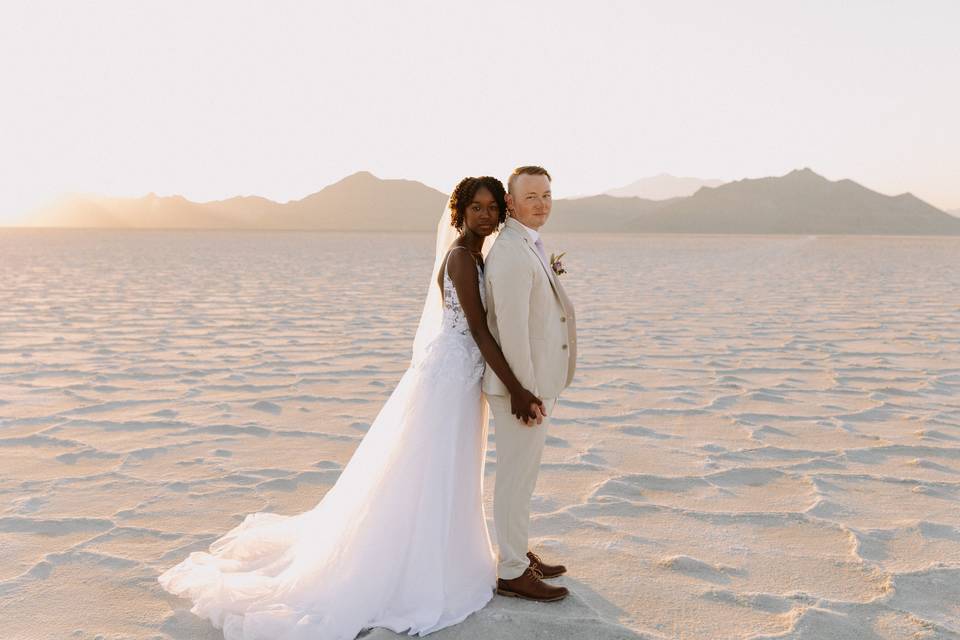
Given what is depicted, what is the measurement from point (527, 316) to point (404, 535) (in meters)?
0.89

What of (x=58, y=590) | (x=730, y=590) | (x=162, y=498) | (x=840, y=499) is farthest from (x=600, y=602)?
(x=162, y=498)

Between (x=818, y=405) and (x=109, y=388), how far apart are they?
5537 mm

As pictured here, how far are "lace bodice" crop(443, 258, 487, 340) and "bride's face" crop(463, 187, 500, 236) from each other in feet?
0.46

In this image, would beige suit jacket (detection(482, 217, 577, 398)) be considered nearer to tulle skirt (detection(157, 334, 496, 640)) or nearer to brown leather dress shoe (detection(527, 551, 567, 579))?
tulle skirt (detection(157, 334, 496, 640))

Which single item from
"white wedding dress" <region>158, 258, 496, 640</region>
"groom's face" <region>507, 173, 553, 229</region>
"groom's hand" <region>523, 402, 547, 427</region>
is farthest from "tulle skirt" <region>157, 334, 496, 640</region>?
"groom's face" <region>507, 173, 553, 229</region>

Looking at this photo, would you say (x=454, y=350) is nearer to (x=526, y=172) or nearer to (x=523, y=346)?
(x=523, y=346)

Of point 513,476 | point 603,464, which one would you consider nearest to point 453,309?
point 513,476

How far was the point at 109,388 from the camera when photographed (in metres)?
6.36

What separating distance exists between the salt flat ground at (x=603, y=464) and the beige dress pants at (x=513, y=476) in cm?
18

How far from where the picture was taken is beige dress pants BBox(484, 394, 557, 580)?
2.84m

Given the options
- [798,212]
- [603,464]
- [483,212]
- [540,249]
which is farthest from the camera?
[798,212]

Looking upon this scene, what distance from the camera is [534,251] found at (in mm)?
2730

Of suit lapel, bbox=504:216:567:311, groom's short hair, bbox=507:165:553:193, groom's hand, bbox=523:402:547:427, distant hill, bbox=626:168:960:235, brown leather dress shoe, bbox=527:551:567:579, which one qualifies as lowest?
brown leather dress shoe, bbox=527:551:567:579

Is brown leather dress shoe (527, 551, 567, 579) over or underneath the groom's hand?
underneath
